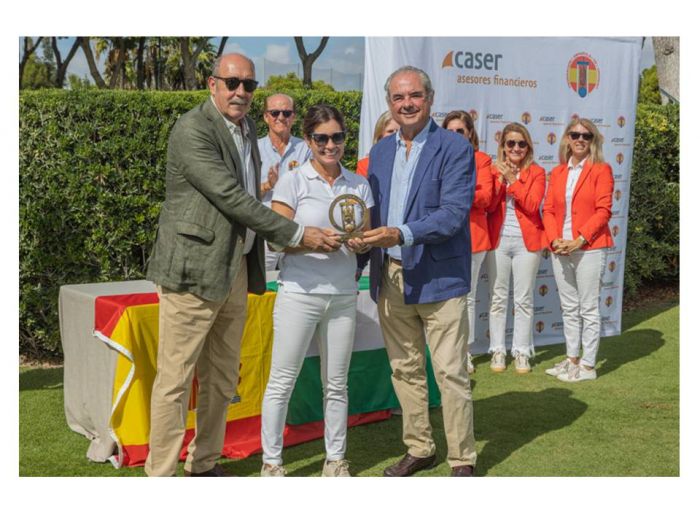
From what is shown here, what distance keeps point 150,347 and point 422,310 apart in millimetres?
1500

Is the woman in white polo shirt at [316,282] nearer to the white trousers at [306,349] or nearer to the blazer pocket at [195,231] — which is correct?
the white trousers at [306,349]

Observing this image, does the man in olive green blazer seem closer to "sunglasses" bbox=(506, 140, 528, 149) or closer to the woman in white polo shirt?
the woman in white polo shirt

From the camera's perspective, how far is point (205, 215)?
393 centimetres

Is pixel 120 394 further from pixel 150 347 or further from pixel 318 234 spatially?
pixel 318 234

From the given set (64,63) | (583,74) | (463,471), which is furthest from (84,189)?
(64,63)

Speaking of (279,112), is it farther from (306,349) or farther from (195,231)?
(306,349)

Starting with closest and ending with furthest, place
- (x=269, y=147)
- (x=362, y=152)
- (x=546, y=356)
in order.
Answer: (x=269, y=147), (x=362, y=152), (x=546, y=356)

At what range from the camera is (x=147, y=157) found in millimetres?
7156

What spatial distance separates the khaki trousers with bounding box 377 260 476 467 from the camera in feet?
14.0

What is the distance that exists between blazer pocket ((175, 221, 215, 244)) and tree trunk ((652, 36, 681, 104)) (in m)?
9.90

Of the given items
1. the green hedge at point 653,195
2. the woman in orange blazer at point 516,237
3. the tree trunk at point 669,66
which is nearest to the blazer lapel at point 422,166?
the woman in orange blazer at point 516,237

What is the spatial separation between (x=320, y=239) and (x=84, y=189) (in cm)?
372

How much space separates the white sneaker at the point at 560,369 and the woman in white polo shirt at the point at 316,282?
322cm
